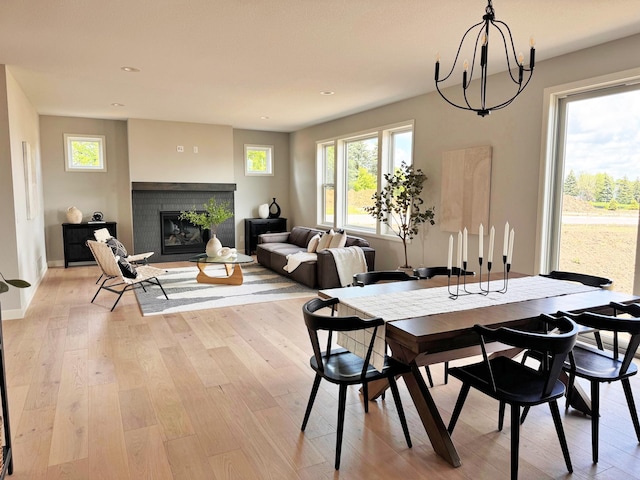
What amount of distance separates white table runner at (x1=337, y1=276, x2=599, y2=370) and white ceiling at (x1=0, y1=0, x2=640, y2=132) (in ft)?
6.21

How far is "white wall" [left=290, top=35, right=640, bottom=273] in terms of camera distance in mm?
3934

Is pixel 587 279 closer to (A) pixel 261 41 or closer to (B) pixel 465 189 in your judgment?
(B) pixel 465 189

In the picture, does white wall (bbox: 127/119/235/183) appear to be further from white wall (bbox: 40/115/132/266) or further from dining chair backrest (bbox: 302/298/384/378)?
dining chair backrest (bbox: 302/298/384/378)

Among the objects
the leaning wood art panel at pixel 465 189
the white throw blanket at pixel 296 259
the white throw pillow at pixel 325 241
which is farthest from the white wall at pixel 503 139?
the white throw blanket at pixel 296 259

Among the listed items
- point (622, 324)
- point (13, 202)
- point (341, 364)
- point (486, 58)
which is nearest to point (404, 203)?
point (486, 58)

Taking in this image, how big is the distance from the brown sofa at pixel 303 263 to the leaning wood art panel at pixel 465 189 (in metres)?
1.38

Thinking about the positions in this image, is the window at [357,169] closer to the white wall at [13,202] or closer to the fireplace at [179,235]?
the fireplace at [179,235]

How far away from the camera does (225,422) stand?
2.63m

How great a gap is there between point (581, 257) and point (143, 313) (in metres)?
4.49

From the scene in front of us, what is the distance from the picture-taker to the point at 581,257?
4.14 m

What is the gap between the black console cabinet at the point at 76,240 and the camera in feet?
24.8

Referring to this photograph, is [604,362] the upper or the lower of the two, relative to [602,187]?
lower

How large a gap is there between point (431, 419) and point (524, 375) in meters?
0.52

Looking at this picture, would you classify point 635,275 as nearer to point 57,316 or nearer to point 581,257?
point 581,257
